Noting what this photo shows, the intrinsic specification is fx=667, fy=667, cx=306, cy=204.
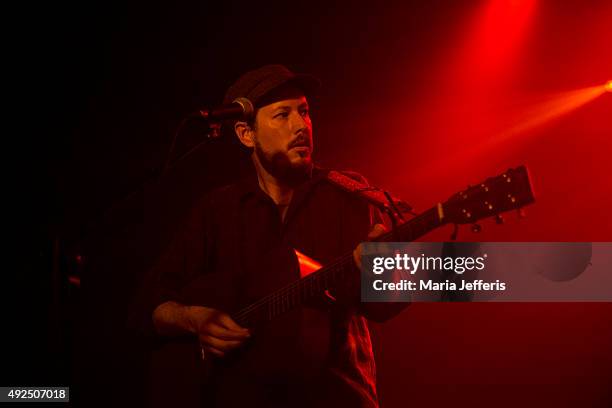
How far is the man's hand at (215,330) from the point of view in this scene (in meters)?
2.13

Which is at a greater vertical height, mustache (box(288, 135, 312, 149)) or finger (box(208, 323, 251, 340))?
mustache (box(288, 135, 312, 149))

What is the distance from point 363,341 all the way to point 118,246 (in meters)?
1.45

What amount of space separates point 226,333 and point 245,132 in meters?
0.84

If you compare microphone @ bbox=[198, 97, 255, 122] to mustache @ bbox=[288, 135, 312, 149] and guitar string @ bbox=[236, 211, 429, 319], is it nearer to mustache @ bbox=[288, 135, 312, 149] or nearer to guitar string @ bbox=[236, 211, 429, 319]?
mustache @ bbox=[288, 135, 312, 149]

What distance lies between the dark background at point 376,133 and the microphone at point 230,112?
1.12 metres

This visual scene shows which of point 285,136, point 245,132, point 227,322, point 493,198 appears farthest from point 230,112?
point 493,198

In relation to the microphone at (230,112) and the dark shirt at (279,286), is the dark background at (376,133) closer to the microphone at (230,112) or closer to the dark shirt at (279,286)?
the dark shirt at (279,286)

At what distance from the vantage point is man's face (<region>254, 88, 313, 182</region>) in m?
2.41

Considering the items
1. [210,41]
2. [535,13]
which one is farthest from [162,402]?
[535,13]

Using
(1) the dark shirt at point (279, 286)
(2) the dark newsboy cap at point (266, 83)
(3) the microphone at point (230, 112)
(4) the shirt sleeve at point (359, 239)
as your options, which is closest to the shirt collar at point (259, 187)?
(1) the dark shirt at point (279, 286)

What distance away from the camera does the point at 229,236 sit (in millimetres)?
2393

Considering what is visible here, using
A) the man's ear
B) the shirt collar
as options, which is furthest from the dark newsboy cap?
the shirt collar

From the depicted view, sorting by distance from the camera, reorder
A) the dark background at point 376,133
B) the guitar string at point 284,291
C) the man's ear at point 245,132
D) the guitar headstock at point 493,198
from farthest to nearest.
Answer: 1. the dark background at point 376,133
2. the man's ear at point 245,132
3. the guitar string at point 284,291
4. the guitar headstock at point 493,198

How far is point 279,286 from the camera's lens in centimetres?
217
